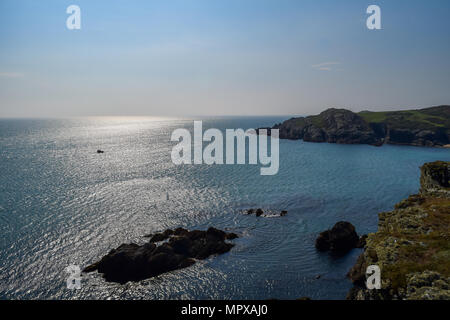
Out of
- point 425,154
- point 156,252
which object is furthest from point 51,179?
point 425,154

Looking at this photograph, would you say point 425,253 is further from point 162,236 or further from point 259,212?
point 162,236

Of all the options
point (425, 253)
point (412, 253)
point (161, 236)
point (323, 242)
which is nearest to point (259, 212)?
point (323, 242)

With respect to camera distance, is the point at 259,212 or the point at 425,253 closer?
the point at 425,253

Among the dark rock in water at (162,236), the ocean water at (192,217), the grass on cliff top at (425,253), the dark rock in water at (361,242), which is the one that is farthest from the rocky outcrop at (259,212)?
the grass on cliff top at (425,253)

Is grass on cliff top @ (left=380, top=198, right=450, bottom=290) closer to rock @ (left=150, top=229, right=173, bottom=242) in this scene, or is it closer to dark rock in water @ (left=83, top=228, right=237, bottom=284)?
dark rock in water @ (left=83, top=228, right=237, bottom=284)

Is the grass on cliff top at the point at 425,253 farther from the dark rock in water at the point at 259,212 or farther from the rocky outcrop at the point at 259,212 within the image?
the dark rock in water at the point at 259,212
